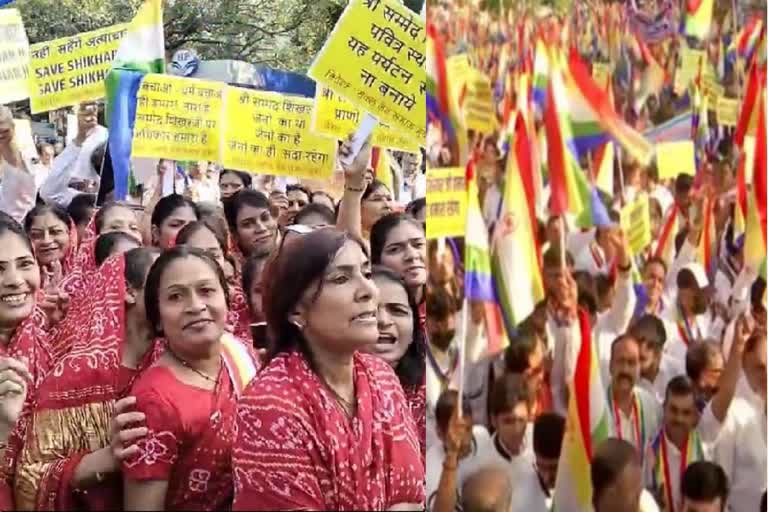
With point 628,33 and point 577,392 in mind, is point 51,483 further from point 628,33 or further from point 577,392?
point 628,33

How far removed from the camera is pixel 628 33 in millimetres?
2244

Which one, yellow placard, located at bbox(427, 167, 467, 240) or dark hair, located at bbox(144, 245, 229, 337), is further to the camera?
dark hair, located at bbox(144, 245, 229, 337)

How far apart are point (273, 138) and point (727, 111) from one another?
249 cm

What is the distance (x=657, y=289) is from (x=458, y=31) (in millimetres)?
605

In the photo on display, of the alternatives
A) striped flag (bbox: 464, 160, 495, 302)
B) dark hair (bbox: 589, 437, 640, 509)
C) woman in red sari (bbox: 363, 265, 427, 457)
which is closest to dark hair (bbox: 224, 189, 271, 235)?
woman in red sari (bbox: 363, 265, 427, 457)

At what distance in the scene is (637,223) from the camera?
227 cm

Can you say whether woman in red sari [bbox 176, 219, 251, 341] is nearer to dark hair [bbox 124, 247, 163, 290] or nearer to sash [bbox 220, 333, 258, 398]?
dark hair [bbox 124, 247, 163, 290]

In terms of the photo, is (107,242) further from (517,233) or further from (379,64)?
(517,233)

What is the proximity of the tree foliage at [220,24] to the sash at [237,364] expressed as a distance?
4112 mm

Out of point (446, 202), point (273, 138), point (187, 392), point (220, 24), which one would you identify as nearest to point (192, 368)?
point (187, 392)

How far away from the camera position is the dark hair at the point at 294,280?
6.68 feet

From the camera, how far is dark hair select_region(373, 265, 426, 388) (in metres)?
2.75

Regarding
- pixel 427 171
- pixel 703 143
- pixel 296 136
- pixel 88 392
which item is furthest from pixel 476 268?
pixel 296 136

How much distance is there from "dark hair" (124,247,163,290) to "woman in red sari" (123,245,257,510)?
0.38m
